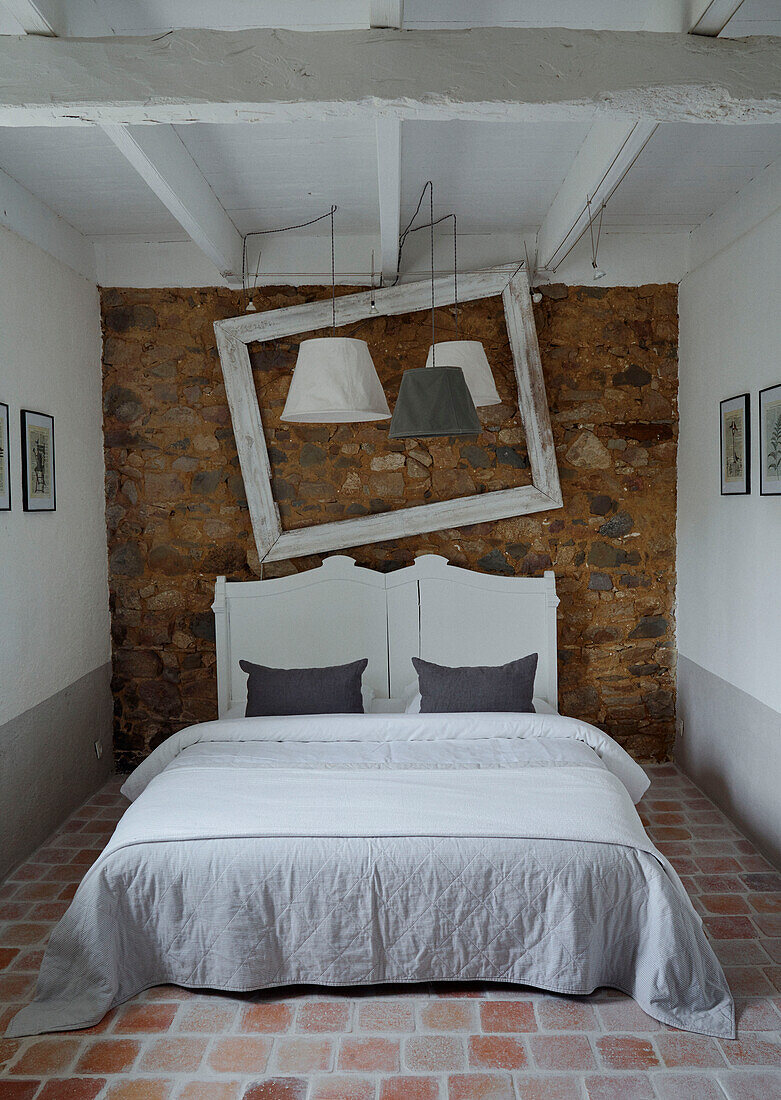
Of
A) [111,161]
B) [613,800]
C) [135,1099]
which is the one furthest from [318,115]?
[135,1099]

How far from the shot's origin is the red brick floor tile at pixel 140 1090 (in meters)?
2.34

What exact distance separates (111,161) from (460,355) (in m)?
1.67

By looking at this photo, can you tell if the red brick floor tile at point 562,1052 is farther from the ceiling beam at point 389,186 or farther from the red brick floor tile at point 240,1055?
the ceiling beam at point 389,186

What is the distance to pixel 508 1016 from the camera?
8.78ft

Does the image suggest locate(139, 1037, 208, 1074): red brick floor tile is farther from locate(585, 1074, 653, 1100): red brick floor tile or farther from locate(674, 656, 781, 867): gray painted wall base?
locate(674, 656, 781, 867): gray painted wall base

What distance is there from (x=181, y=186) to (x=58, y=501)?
1.63 m

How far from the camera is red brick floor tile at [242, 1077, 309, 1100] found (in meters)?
2.33

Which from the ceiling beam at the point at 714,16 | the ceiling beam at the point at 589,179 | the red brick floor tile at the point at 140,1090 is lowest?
the red brick floor tile at the point at 140,1090

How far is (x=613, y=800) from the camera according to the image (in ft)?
9.96

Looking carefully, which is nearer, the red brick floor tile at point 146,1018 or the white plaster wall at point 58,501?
the red brick floor tile at point 146,1018

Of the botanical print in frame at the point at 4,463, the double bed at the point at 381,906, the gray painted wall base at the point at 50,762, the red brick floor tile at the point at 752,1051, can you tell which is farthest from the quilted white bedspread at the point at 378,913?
the botanical print in frame at the point at 4,463

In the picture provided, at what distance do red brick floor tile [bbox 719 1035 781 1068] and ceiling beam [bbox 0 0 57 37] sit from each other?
10.8 feet

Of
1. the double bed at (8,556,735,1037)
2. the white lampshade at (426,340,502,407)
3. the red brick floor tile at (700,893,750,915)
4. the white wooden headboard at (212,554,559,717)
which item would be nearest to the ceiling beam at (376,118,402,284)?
the white lampshade at (426,340,502,407)

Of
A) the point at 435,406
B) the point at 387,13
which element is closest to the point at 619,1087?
the point at 435,406
